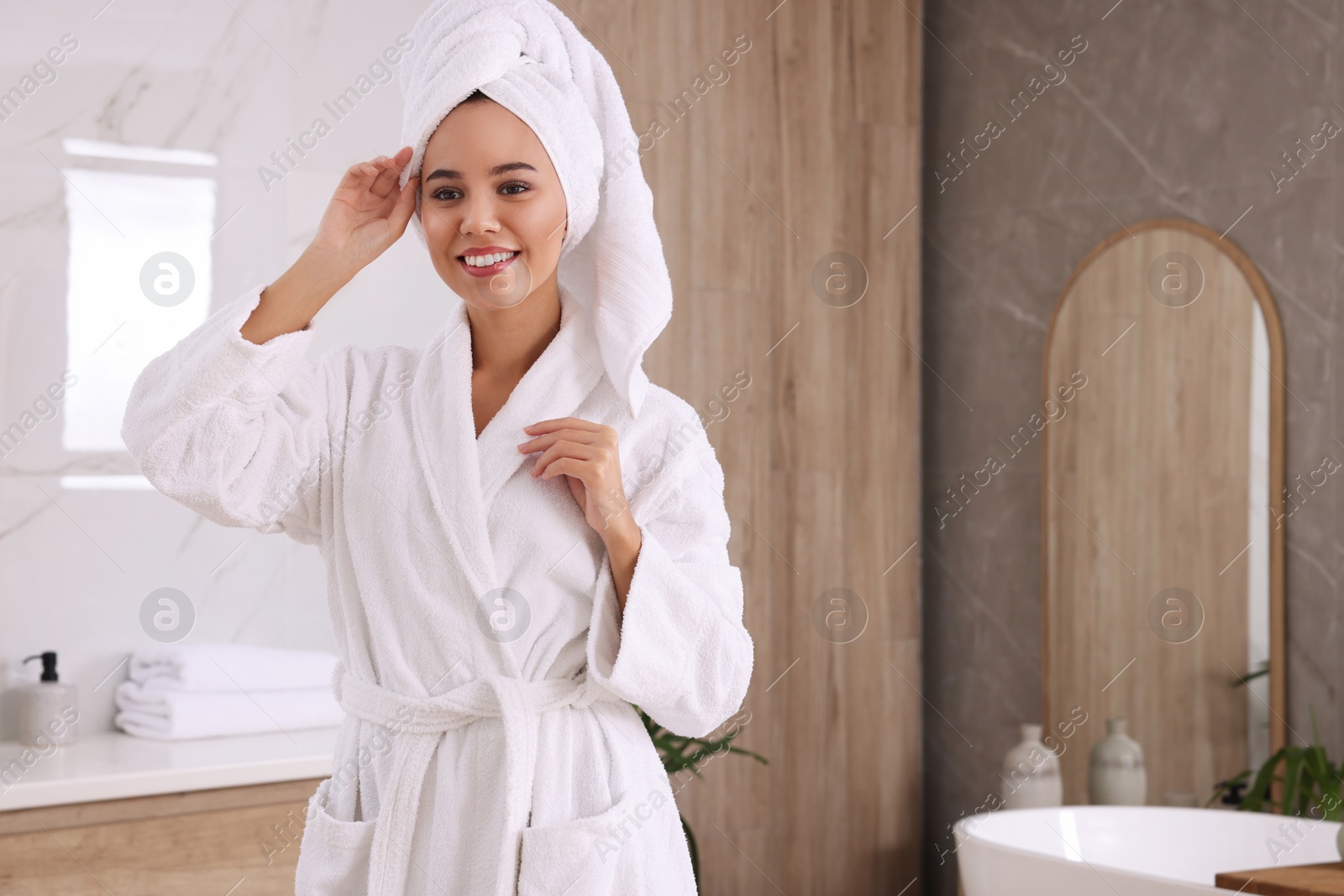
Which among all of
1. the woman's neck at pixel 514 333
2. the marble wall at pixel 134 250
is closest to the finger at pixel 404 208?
the woman's neck at pixel 514 333

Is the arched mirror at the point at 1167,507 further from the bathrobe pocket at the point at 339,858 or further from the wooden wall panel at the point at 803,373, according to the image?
the bathrobe pocket at the point at 339,858

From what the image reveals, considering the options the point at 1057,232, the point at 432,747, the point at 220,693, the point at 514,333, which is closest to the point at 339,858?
the point at 432,747

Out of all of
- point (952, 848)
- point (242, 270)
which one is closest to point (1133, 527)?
point (952, 848)

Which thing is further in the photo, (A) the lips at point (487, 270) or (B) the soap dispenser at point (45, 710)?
(B) the soap dispenser at point (45, 710)

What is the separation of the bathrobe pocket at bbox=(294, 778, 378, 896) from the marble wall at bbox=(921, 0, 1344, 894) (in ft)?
6.60

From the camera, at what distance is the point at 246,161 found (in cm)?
238

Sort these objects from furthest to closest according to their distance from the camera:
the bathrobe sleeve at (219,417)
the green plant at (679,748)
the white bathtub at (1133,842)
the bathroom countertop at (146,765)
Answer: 1. the green plant at (679,748)
2. the white bathtub at (1133,842)
3. the bathroom countertop at (146,765)
4. the bathrobe sleeve at (219,417)

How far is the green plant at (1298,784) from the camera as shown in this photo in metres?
2.29

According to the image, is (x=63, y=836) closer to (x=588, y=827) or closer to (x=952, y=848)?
(x=588, y=827)

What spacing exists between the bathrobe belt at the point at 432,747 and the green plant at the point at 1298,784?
1.72 meters

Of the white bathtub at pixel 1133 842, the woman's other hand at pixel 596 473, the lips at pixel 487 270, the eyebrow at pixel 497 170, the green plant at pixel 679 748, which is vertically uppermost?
the eyebrow at pixel 497 170

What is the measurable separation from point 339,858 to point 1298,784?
75.2 inches

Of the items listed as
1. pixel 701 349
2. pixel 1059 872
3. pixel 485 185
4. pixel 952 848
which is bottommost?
pixel 952 848

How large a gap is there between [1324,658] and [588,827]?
1.89 metres
